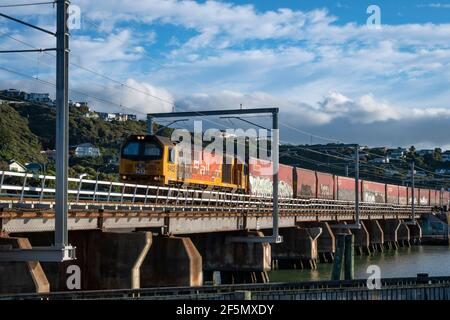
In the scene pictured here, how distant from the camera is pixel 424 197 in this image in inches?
4397

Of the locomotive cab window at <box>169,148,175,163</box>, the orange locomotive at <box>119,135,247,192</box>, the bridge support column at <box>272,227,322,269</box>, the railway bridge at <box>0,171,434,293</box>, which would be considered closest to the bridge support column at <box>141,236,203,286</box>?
the railway bridge at <box>0,171,434,293</box>

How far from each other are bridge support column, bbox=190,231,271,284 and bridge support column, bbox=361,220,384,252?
128ft

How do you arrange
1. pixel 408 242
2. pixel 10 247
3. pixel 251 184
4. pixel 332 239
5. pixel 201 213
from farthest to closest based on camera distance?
1. pixel 408 242
2. pixel 332 239
3. pixel 251 184
4. pixel 201 213
5. pixel 10 247

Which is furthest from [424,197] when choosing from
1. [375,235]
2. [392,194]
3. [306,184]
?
[306,184]

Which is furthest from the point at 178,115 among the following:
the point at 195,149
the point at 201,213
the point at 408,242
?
the point at 408,242

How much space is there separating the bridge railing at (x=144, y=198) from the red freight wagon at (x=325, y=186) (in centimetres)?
158

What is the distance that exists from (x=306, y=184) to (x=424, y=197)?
5416cm

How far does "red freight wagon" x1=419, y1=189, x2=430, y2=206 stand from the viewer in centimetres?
10919

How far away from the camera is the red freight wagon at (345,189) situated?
74.6 m

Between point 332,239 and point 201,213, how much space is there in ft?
94.2

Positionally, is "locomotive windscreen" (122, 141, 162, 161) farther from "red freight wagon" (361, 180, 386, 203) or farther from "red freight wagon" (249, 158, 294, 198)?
"red freight wagon" (361, 180, 386, 203)

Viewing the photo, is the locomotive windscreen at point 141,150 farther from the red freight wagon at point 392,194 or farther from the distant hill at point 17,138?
the red freight wagon at point 392,194
